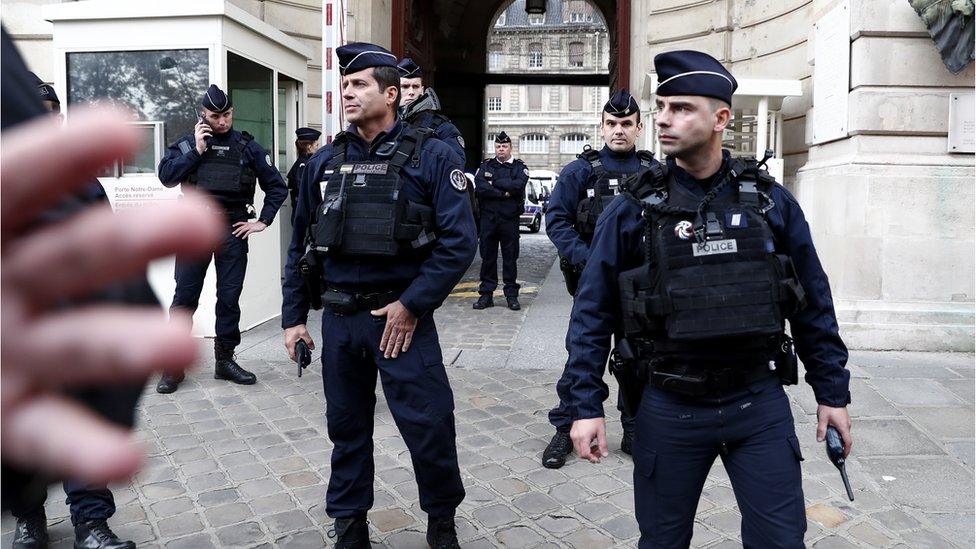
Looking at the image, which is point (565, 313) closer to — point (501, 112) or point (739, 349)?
point (739, 349)

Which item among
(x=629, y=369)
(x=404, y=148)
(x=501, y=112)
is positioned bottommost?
(x=629, y=369)

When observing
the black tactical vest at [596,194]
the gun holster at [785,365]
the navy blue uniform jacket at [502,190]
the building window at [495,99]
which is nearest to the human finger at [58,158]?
the gun holster at [785,365]

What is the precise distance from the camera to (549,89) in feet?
237

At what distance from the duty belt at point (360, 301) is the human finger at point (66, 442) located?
109 inches

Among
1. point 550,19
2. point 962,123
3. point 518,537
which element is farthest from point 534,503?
point 550,19

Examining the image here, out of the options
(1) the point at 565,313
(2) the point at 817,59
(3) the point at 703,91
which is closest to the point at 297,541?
(3) the point at 703,91

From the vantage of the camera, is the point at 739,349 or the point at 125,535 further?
the point at 125,535

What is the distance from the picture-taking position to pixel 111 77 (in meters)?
7.41

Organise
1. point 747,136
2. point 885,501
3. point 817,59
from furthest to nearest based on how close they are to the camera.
Result: point 747,136
point 817,59
point 885,501

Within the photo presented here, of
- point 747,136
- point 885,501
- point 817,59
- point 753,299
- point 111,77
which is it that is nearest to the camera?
point 753,299

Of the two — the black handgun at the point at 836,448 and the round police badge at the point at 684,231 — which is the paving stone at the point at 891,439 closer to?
the black handgun at the point at 836,448

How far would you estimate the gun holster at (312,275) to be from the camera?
143 inches

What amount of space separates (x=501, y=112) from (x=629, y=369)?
241ft

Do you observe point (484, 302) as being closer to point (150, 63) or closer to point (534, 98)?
point (150, 63)
